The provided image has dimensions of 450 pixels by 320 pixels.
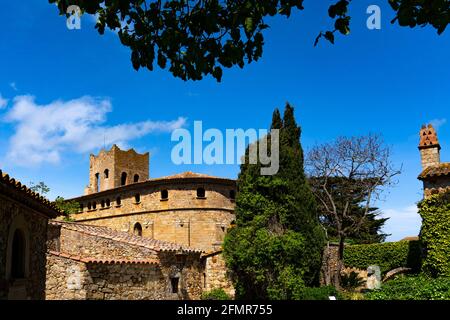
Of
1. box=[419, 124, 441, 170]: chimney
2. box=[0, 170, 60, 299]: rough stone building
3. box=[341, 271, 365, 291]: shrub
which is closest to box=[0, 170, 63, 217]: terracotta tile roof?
box=[0, 170, 60, 299]: rough stone building

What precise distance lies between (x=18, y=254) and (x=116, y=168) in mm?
43417

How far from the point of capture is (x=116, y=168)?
173 feet

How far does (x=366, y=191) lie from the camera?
26.0 metres

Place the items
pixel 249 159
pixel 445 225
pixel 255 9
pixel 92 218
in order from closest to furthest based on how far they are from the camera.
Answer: pixel 255 9 → pixel 445 225 → pixel 249 159 → pixel 92 218

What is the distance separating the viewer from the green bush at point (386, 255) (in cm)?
2527

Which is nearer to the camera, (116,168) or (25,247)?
(25,247)

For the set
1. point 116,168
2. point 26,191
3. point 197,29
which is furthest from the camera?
point 116,168

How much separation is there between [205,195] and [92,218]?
13422 mm

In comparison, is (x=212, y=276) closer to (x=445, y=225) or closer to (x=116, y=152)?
(x=445, y=225)

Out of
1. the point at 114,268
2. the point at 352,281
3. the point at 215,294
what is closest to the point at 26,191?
the point at 114,268

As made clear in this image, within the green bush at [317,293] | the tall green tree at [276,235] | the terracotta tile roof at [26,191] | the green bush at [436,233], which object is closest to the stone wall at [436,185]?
the green bush at [436,233]

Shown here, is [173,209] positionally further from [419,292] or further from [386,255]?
[419,292]

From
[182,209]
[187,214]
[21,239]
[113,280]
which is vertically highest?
[182,209]
